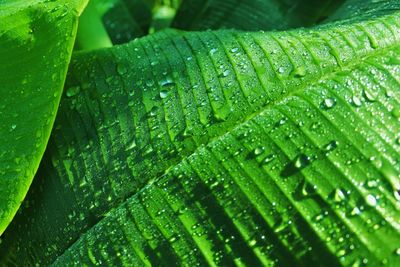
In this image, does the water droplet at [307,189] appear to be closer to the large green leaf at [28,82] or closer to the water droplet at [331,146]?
the water droplet at [331,146]

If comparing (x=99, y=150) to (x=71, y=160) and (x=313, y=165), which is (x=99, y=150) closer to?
(x=71, y=160)

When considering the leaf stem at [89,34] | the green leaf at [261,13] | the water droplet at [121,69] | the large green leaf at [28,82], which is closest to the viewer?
the large green leaf at [28,82]

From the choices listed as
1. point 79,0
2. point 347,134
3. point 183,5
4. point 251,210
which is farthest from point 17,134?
point 183,5

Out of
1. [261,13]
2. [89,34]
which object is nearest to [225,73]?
[89,34]

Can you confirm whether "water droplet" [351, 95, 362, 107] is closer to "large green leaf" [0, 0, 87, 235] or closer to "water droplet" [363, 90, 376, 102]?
"water droplet" [363, 90, 376, 102]

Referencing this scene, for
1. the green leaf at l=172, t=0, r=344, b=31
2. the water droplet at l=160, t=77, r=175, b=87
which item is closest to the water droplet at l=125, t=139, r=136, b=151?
the water droplet at l=160, t=77, r=175, b=87

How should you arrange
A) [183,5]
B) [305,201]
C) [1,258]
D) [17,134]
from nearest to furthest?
[305,201]
[17,134]
[1,258]
[183,5]

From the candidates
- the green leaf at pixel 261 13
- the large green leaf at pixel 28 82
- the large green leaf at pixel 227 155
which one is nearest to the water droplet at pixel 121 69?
the large green leaf at pixel 227 155
